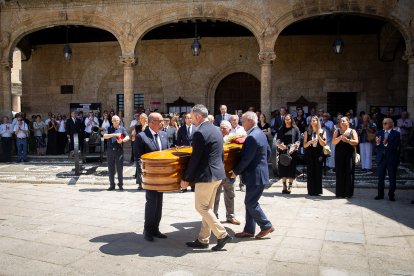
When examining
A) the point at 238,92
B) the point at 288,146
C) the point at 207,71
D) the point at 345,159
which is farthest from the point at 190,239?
the point at 207,71

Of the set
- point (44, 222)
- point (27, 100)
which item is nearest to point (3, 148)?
point (27, 100)

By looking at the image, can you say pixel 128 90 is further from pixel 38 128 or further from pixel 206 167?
pixel 206 167

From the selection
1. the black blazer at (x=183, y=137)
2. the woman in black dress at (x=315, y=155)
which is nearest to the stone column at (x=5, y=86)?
the black blazer at (x=183, y=137)

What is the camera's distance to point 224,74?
16.7 meters

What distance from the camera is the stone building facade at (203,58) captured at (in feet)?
41.4

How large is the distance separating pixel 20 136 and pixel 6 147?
2.74 ft

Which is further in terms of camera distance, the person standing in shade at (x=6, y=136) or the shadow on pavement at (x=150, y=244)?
the person standing in shade at (x=6, y=136)

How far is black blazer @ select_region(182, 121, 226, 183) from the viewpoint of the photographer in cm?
470

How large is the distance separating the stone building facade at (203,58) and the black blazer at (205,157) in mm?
8269

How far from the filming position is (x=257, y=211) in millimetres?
5348

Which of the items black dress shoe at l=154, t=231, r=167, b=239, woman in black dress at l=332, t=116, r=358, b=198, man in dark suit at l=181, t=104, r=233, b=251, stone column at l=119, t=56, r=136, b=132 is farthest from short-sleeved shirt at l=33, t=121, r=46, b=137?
man in dark suit at l=181, t=104, r=233, b=251

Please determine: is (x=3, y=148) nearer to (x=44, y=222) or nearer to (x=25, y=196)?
(x=25, y=196)

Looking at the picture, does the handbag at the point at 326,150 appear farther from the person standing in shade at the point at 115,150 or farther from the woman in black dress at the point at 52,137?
the woman in black dress at the point at 52,137

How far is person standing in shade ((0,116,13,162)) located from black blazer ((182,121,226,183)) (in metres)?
10.9
